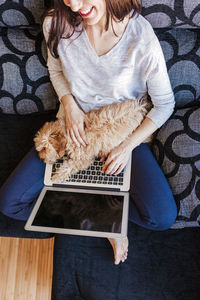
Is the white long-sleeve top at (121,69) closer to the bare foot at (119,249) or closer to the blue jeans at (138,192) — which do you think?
the blue jeans at (138,192)

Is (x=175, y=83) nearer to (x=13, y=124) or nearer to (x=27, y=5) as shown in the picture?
(x=27, y=5)

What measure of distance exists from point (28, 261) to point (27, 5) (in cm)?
140

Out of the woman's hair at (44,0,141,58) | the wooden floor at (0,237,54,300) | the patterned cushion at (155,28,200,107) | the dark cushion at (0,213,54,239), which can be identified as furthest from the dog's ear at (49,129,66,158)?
the wooden floor at (0,237,54,300)

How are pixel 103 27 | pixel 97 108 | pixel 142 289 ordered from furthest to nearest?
pixel 97 108 < pixel 142 289 < pixel 103 27

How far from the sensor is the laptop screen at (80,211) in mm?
953

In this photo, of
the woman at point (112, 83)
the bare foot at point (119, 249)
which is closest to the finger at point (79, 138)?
the woman at point (112, 83)

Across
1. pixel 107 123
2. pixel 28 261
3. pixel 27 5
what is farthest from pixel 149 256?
pixel 27 5

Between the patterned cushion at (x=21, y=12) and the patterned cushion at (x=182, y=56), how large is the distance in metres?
0.54

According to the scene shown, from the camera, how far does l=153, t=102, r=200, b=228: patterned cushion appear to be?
104 centimetres

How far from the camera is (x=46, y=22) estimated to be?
0.99 meters

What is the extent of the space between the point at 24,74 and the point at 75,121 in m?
0.44

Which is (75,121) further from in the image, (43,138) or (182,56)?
(182,56)

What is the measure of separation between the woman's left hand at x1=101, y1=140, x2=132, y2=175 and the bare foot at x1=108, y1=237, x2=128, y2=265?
1.04 feet

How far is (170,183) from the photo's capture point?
1108 mm
